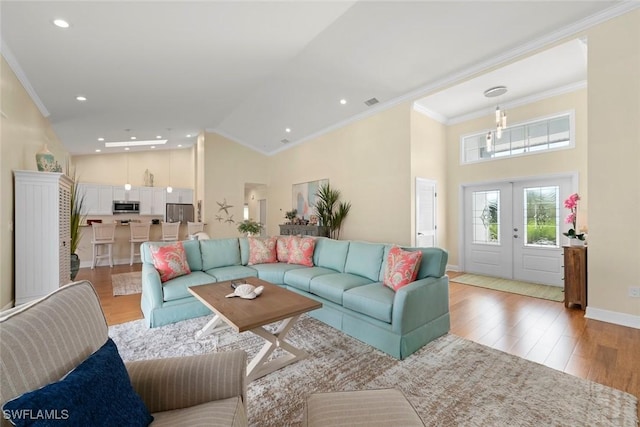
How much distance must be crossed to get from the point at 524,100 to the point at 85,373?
6640 millimetres

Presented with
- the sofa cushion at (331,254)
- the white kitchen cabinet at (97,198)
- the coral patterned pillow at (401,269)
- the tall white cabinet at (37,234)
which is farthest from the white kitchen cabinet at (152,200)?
the coral patterned pillow at (401,269)

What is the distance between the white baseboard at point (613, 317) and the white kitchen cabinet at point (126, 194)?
31.9ft

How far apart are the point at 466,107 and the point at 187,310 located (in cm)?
594

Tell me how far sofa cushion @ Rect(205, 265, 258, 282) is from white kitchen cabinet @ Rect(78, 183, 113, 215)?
565 cm

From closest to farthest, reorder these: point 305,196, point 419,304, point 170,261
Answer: point 419,304 < point 170,261 < point 305,196

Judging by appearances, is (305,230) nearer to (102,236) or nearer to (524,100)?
(102,236)

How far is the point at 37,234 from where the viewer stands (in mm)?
3500

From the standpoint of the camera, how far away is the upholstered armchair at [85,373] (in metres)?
0.76

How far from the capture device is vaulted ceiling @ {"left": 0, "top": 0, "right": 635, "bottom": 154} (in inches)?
112

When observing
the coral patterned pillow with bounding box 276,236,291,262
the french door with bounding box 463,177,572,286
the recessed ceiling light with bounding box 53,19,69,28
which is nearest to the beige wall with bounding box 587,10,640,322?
the french door with bounding box 463,177,572,286

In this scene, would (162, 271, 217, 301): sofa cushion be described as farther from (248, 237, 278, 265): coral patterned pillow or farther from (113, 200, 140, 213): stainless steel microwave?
(113, 200, 140, 213): stainless steel microwave

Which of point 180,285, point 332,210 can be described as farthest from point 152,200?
point 180,285

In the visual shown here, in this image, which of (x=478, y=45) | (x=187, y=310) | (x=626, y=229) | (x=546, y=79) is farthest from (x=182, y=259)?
(x=546, y=79)

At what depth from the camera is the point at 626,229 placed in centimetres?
305
